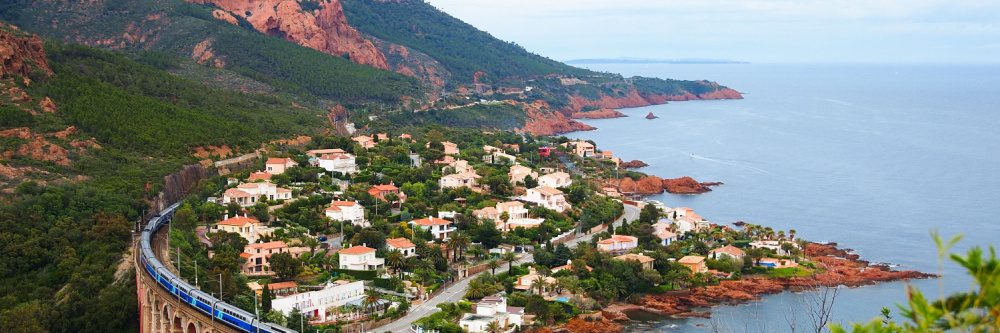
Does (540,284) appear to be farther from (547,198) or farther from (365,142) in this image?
(365,142)

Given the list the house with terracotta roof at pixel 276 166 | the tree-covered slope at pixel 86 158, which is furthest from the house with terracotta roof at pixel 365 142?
the house with terracotta roof at pixel 276 166

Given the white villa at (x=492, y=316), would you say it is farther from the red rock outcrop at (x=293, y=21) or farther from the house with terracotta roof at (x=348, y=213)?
the red rock outcrop at (x=293, y=21)

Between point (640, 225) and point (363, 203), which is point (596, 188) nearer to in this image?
point (640, 225)

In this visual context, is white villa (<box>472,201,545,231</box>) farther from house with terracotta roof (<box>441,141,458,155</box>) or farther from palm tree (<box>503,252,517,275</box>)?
house with terracotta roof (<box>441,141,458,155</box>)

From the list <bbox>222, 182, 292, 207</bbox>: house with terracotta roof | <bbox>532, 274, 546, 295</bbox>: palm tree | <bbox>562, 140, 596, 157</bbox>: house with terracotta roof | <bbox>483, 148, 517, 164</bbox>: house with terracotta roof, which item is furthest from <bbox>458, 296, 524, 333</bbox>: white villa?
<bbox>562, 140, 596, 157</bbox>: house with terracotta roof

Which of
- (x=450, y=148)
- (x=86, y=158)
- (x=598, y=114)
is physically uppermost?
(x=86, y=158)

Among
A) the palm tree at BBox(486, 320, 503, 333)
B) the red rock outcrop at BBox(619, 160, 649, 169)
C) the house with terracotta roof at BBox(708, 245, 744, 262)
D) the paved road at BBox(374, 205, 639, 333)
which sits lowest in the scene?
the red rock outcrop at BBox(619, 160, 649, 169)

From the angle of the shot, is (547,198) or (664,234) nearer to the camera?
(664,234)

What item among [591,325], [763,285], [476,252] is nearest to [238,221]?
[476,252]
